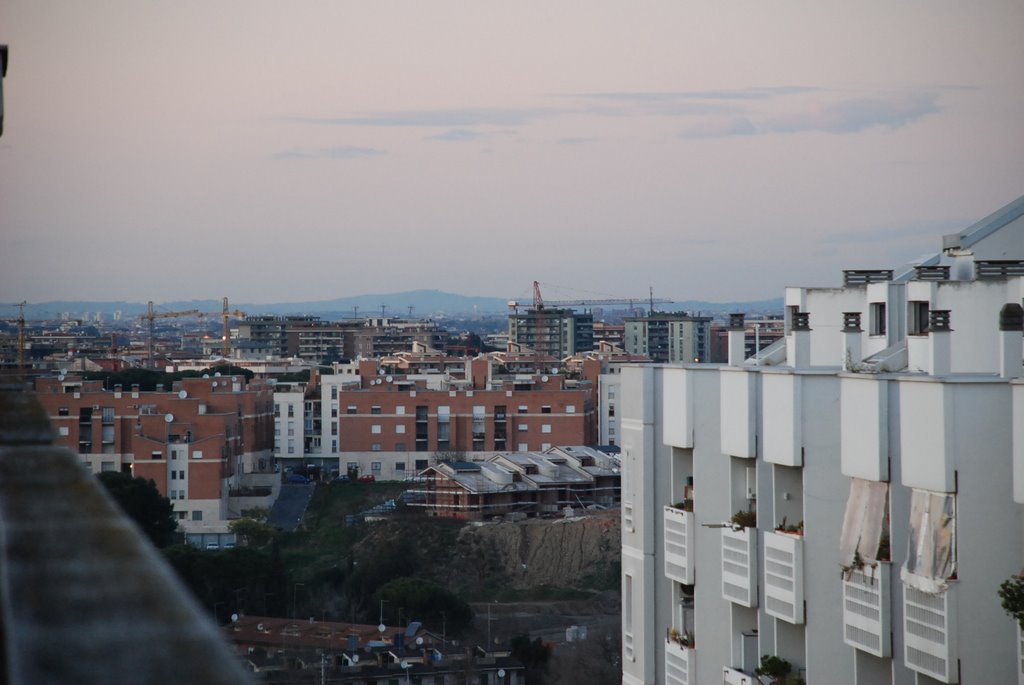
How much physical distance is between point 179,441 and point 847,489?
28815 millimetres

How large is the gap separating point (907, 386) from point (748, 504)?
1.47 m

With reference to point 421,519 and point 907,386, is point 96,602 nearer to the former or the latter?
point 907,386

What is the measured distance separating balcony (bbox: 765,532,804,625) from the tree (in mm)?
22096

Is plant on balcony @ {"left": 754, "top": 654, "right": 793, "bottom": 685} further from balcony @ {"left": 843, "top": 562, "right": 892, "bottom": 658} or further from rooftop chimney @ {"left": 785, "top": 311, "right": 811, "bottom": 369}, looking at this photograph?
rooftop chimney @ {"left": 785, "top": 311, "right": 811, "bottom": 369}

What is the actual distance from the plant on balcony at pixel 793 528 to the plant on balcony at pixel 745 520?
211 millimetres

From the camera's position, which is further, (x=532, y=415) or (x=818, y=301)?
(x=532, y=415)

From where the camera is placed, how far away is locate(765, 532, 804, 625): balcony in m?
4.59

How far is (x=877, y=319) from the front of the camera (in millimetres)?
5711

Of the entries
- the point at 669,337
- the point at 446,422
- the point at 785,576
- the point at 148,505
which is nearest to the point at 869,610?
the point at 785,576

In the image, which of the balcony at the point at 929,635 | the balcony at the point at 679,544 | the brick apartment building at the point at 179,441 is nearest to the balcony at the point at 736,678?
the balcony at the point at 679,544

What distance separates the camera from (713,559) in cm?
542

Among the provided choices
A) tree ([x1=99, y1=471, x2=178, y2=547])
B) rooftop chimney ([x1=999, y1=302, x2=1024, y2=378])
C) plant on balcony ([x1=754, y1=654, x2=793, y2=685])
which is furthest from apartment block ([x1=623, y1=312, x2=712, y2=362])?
rooftop chimney ([x1=999, y1=302, x2=1024, y2=378])

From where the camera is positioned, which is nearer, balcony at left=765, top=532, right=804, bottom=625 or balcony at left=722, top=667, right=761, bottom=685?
balcony at left=765, top=532, right=804, bottom=625

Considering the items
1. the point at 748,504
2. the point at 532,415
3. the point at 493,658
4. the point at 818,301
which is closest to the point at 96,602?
the point at 748,504
